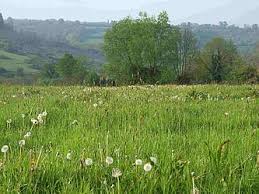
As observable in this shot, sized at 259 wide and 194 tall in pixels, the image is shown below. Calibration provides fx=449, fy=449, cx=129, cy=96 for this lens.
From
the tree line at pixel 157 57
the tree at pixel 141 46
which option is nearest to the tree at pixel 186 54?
the tree line at pixel 157 57

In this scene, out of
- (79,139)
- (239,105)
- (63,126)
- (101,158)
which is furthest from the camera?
(239,105)

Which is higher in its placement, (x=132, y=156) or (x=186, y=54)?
(x=132, y=156)

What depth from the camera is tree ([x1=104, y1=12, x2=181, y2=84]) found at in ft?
344

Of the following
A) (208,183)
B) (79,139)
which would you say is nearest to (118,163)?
(208,183)

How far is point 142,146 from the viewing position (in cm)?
493

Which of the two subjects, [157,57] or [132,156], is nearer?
[132,156]

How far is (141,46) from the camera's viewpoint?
106 meters

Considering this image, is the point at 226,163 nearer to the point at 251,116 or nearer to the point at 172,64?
the point at 251,116

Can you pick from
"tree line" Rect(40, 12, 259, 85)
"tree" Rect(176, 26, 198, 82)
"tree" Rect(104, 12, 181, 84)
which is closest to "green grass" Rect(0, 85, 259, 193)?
"tree line" Rect(40, 12, 259, 85)

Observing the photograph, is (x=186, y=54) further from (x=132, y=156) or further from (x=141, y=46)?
(x=132, y=156)

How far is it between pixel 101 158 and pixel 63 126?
9.60 ft

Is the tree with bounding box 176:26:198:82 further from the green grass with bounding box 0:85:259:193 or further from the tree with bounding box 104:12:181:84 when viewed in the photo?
the green grass with bounding box 0:85:259:193

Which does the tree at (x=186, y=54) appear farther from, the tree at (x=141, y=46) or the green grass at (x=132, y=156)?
the green grass at (x=132, y=156)

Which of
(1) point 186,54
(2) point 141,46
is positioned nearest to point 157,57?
(2) point 141,46
